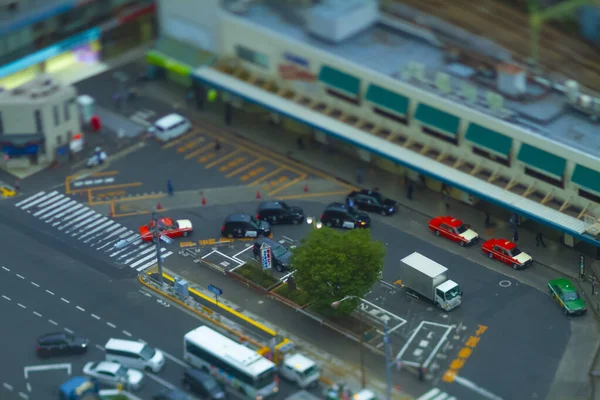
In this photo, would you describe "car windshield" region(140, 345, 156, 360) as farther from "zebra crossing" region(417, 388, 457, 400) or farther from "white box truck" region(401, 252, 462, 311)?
"white box truck" region(401, 252, 462, 311)

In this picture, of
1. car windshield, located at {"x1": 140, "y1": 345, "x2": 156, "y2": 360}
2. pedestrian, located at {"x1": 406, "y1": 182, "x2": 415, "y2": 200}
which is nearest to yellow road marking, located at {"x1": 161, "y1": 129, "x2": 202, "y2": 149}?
pedestrian, located at {"x1": 406, "y1": 182, "x2": 415, "y2": 200}

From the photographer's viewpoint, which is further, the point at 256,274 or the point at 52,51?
the point at 52,51

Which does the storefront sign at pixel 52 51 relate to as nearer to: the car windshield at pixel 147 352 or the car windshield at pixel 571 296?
the car windshield at pixel 147 352

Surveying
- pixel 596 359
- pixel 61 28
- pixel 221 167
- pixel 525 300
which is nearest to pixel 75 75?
pixel 61 28

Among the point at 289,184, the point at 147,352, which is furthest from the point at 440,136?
the point at 147,352

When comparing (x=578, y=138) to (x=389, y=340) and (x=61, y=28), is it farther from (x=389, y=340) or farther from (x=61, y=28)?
(x=61, y=28)

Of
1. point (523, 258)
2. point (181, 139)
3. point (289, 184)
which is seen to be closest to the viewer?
point (523, 258)

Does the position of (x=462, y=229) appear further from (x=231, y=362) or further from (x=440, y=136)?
(x=231, y=362)
